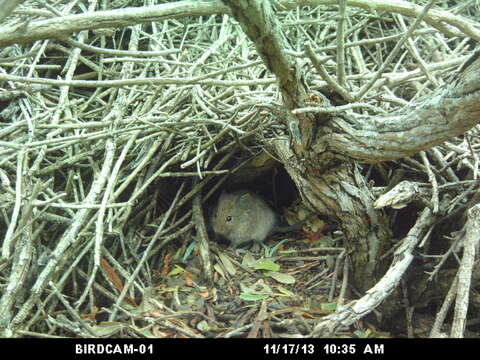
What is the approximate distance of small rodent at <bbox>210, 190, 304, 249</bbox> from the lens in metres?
3.70

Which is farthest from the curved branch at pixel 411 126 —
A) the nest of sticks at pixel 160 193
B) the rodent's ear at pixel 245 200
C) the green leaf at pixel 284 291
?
the rodent's ear at pixel 245 200

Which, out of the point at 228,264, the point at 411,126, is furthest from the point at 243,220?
the point at 411,126

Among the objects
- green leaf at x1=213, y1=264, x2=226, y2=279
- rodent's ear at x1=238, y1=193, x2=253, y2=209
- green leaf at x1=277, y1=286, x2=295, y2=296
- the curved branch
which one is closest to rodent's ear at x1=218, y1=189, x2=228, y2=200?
rodent's ear at x1=238, y1=193, x2=253, y2=209

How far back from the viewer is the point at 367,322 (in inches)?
107

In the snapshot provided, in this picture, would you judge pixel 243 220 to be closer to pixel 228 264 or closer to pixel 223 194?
pixel 223 194

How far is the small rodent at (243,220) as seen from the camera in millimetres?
3701

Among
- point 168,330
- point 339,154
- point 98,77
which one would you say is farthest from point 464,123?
point 98,77

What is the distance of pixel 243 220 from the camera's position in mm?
3721

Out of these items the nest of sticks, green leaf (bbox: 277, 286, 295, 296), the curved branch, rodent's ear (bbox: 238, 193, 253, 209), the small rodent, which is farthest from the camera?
rodent's ear (bbox: 238, 193, 253, 209)

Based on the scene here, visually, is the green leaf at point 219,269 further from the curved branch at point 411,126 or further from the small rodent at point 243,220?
the curved branch at point 411,126

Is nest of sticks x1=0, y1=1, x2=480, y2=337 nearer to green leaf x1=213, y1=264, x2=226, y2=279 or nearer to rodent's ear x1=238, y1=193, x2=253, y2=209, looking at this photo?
green leaf x1=213, y1=264, x2=226, y2=279
